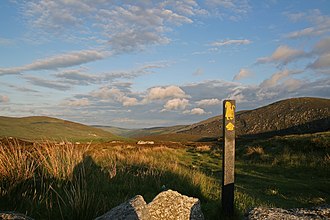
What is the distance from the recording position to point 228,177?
5609mm

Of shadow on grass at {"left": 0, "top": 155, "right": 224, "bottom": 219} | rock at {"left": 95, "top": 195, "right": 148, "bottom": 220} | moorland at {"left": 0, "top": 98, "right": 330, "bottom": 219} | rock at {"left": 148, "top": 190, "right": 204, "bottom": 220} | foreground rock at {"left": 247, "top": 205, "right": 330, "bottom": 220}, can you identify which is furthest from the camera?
moorland at {"left": 0, "top": 98, "right": 330, "bottom": 219}

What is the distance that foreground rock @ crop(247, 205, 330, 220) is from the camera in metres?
4.18

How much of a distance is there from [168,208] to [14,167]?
395 cm

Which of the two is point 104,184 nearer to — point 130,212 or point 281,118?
point 130,212

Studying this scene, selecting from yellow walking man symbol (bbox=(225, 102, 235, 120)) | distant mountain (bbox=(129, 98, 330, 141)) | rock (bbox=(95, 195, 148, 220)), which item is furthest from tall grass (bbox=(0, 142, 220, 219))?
distant mountain (bbox=(129, 98, 330, 141))

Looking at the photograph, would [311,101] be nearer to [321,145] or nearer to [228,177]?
[321,145]

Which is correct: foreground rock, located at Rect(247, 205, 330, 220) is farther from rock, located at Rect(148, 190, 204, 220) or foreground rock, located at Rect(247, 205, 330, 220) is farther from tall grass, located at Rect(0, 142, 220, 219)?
tall grass, located at Rect(0, 142, 220, 219)

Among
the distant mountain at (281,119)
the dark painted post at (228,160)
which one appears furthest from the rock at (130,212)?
the distant mountain at (281,119)

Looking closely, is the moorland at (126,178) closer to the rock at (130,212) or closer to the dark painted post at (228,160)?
the dark painted post at (228,160)

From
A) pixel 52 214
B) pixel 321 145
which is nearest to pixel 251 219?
pixel 52 214

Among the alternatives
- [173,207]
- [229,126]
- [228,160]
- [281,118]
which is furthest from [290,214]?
[281,118]

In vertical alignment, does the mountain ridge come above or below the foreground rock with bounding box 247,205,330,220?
above

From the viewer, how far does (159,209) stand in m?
4.57

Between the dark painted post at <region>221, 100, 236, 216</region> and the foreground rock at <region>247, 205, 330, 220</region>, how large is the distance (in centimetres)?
113
